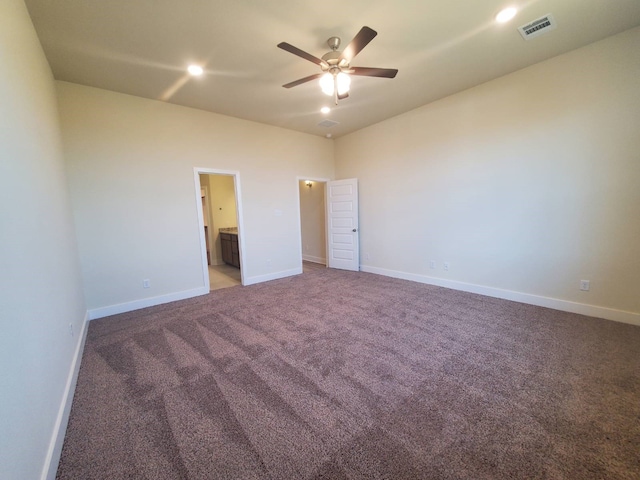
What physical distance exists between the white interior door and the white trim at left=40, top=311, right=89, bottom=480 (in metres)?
4.50

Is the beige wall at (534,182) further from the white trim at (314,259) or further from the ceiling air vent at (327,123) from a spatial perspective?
the white trim at (314,259)

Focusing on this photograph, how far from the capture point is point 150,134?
367cm

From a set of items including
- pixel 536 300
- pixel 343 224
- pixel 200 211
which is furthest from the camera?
pixel 343 224

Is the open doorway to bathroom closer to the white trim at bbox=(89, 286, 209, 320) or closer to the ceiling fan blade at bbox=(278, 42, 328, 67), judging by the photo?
the white trim at bbox=(89, 286, 209, 320)

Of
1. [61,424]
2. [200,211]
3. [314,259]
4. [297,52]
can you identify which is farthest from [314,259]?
[61,424]

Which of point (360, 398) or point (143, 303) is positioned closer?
point (360, 398)

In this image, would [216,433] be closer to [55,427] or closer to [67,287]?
[55,427]

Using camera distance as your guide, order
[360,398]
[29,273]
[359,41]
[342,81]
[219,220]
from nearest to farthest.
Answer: [29,273]
[360,398]
[359,41]
[342,81]
[219,220]

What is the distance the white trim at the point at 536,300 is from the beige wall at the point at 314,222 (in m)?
2.43

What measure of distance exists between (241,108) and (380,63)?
2292mm

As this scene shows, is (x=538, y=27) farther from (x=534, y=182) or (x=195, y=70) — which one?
(x=195, y=70)

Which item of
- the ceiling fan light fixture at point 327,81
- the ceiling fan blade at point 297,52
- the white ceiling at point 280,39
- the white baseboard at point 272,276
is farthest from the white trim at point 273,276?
the ceiling fan blade at point 297,52

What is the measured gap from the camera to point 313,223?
6.80m

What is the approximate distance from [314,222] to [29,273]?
5605mm
